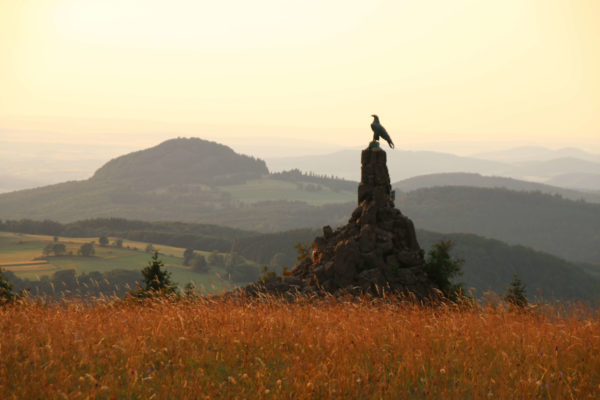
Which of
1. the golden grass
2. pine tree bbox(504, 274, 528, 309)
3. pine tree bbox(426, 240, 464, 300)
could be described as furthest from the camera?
pine tree bbox(426, 240, 464, 300)

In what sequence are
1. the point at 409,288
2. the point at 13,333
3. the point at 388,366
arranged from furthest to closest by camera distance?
the point at 409,288 → the point at 13,333 → the point at 388,366

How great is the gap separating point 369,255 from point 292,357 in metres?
15.9

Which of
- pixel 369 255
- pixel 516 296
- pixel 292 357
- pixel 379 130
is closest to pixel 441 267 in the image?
pixel 369 255

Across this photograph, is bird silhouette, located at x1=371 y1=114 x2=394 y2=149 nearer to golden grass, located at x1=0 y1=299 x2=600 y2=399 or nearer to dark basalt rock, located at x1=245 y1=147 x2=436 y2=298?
dark basalt rock, located at x1=245 y1=147 x2=436 y2=298

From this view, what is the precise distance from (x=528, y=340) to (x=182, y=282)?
188 m

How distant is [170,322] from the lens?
10141mm

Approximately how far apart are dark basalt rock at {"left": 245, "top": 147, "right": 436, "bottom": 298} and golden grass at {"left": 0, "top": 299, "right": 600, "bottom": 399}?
11853 mm

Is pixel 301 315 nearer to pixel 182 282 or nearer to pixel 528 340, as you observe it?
pixel 528 340

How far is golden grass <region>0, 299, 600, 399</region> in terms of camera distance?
7.14 meters

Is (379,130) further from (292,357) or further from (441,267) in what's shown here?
(292,357)

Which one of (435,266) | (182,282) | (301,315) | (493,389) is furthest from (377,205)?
(182,282)

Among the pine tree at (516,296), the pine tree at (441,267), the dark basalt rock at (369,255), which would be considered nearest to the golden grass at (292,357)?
the pine tree at (516,296)

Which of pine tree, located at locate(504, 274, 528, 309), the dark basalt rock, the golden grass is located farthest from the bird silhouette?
the golden grass

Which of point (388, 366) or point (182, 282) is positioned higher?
point (388, 366)
